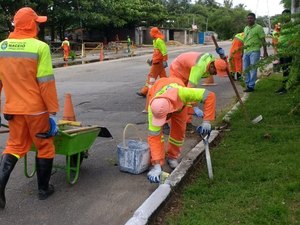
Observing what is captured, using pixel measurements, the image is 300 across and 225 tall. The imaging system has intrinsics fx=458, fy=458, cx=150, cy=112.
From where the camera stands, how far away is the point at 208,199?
4.50 meters

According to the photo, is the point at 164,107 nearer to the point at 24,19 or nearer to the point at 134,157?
the point at 134,157

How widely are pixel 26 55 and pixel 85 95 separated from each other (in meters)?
8.15

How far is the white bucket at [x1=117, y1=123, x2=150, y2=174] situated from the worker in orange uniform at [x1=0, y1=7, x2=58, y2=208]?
1101 millimetres

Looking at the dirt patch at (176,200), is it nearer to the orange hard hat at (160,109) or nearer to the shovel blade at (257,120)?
the orange hard hat at (160,109)

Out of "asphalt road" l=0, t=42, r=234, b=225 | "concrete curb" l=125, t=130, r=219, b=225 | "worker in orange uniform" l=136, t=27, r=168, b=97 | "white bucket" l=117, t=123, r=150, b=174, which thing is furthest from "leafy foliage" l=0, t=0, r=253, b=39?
"concrete curb" l=125, t=130, r=219, b=225

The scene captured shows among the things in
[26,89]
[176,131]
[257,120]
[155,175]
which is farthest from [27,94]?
[257,120]

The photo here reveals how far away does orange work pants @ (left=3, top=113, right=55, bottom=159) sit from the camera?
441 centimetres

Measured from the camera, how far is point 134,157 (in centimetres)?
530

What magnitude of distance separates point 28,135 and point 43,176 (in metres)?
0.45

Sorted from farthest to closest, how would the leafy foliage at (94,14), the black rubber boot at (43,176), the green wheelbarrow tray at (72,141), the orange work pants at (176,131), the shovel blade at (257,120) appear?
the leafy foliage at (94,14)
the shovel blade at (257,120)
the orange work pants at (176,131)
the green wheelbarrow tray at (72,141)
the black rubber boot at (43,176)

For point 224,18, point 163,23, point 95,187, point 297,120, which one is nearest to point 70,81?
point 297,120

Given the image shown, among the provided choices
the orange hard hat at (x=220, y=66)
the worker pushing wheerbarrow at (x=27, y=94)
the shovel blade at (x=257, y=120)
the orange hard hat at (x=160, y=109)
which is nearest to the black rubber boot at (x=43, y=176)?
the worker pushing wheerbarrow at (x=27, y=94)

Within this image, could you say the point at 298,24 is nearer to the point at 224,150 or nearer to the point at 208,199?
the point at 224,150

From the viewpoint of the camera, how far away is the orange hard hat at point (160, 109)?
15.2 feet
